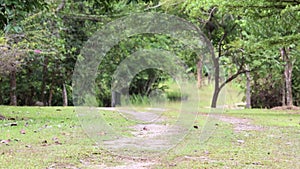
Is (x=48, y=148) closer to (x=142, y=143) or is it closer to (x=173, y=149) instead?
(x=142, y=143)

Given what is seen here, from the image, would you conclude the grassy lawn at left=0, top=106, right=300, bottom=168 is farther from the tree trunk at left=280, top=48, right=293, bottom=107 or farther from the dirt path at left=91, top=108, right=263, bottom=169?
the tree trunk at left=280, top=48, right=293, bottom=107

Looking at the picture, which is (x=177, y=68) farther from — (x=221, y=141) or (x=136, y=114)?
(x=221, y=141)

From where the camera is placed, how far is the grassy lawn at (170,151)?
545 cm

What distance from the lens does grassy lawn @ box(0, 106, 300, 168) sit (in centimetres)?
545

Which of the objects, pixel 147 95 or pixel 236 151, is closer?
pixel 236 151

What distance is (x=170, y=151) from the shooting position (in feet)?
20.8

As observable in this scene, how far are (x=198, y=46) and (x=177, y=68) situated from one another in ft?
14.6

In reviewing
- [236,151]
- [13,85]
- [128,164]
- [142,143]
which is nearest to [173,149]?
[142,143]

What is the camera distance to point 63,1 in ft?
49.0

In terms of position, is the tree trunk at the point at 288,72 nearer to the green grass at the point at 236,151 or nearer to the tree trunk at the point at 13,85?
the green grass at the point at 236,151

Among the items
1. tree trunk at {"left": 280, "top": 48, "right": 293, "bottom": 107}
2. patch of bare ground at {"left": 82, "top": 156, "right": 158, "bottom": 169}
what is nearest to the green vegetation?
patch of bare ground at {"left": 82, "top": 156, "right": 158, "bottom": 169}

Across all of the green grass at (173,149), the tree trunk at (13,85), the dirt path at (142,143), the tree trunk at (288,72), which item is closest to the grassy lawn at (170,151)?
the green grass at (173,149)

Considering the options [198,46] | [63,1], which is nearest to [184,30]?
[198,46]

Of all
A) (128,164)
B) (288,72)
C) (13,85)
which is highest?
(288,72)
